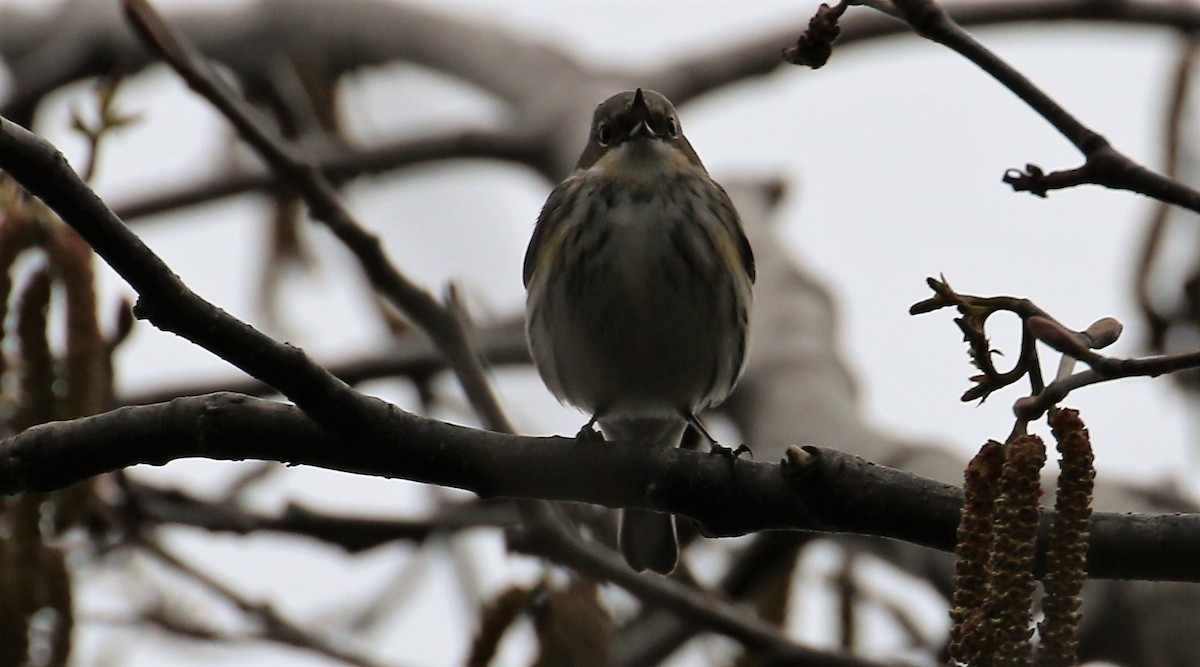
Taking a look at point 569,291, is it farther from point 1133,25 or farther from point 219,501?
point 1133,25

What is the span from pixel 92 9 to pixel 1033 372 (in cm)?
770

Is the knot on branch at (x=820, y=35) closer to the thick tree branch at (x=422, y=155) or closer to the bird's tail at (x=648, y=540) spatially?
the bird's tail at (x=648, y=540)

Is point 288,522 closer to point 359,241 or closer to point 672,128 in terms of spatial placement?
point 359,241

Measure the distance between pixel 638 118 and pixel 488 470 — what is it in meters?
2.71

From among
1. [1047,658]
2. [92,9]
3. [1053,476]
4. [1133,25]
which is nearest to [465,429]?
[1047,658]

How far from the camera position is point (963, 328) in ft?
7.84

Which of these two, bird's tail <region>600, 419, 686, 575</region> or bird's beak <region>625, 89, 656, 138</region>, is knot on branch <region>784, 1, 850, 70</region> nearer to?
bird's tail <region>600, 419, 686, 575</region>

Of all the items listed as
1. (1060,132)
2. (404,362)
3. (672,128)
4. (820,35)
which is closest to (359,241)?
(672,128)

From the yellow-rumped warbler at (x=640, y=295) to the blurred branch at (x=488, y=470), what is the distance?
184 cm

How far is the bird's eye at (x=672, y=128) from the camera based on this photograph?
565 centimetres

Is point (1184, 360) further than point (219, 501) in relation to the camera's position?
No

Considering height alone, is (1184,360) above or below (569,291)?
below

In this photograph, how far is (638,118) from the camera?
5469 mm

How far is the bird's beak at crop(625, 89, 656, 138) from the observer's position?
541 centimetres
